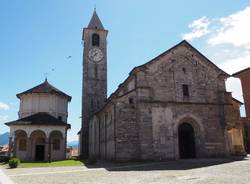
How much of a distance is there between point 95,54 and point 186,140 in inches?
921

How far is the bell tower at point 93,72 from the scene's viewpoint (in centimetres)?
4053

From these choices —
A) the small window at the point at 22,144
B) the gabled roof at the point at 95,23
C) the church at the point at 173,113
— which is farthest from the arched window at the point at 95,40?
the small window at the point at 22,144

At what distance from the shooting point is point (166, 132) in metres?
25.2

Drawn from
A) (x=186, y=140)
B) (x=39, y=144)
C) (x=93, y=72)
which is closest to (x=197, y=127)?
(x=186, y=140)

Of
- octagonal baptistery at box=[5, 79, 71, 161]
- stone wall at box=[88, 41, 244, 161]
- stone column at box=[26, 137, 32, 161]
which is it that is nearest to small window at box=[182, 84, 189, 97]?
stone wall at box=[88, 41, 244, 161]

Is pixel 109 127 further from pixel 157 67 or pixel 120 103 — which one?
pixel 157 67

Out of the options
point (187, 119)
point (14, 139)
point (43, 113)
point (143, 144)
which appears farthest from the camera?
point (43, 113)


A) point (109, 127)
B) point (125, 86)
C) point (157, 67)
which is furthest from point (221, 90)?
point (109, 127)

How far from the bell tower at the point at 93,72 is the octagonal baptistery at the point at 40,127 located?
403 centimetres

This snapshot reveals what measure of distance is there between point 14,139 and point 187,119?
22.7m

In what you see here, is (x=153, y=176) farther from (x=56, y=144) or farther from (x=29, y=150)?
(x=29, y=150)

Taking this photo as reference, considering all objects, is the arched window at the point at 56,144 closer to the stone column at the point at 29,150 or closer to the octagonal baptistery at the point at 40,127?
the octagonal baptistery at the point at 40,127

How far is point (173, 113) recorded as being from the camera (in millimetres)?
26016

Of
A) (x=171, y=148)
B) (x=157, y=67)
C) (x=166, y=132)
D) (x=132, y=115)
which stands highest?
(x=157, y=67)
